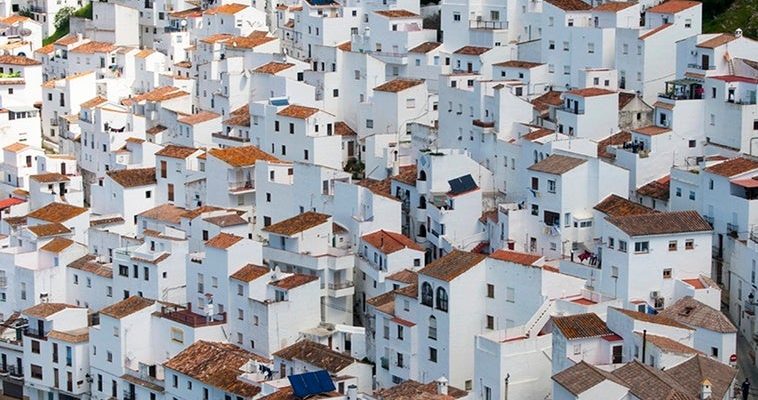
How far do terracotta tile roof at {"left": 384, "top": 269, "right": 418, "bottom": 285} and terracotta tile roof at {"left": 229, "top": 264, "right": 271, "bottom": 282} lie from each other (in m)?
3.26

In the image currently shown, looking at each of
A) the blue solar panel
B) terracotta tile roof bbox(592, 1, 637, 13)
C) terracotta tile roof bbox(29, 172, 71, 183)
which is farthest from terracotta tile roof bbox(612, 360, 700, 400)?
terracotta tile roof bbox(29, 172, 71, 183)

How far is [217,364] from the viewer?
48.7 metres

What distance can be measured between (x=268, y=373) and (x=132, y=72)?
86.4ft

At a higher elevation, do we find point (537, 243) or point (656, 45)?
point (656, 45)

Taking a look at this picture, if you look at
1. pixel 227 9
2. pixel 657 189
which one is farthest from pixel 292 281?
pixel 227 9

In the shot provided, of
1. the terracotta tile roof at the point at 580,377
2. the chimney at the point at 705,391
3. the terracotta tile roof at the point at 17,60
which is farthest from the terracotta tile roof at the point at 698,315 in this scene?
the terracotta tile roof at the point at 17,60

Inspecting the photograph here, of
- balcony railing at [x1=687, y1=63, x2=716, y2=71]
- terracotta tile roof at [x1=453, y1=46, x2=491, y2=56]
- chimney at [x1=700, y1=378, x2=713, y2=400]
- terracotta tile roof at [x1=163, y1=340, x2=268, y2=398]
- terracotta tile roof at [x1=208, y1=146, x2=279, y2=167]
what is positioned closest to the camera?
chimney at [x1=700, y1=378, x2=713, y2=400]

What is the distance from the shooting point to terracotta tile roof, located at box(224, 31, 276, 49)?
222 ft

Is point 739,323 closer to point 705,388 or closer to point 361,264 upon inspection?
point 705,388

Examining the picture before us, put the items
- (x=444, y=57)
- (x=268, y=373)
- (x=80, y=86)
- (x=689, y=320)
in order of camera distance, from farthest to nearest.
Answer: (x=80, y=86)
(x=444, y=57)
(x=268, y=373)
(x=689, y=320)

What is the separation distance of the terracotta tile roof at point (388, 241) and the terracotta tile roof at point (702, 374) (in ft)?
37.1

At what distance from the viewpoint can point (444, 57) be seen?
210 feet

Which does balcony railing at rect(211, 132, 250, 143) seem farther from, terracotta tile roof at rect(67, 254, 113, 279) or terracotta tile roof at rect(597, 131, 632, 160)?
terracotta tile roof at rect(597, 131, 632, 160)

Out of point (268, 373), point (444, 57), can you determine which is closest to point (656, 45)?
point (444, 57)
